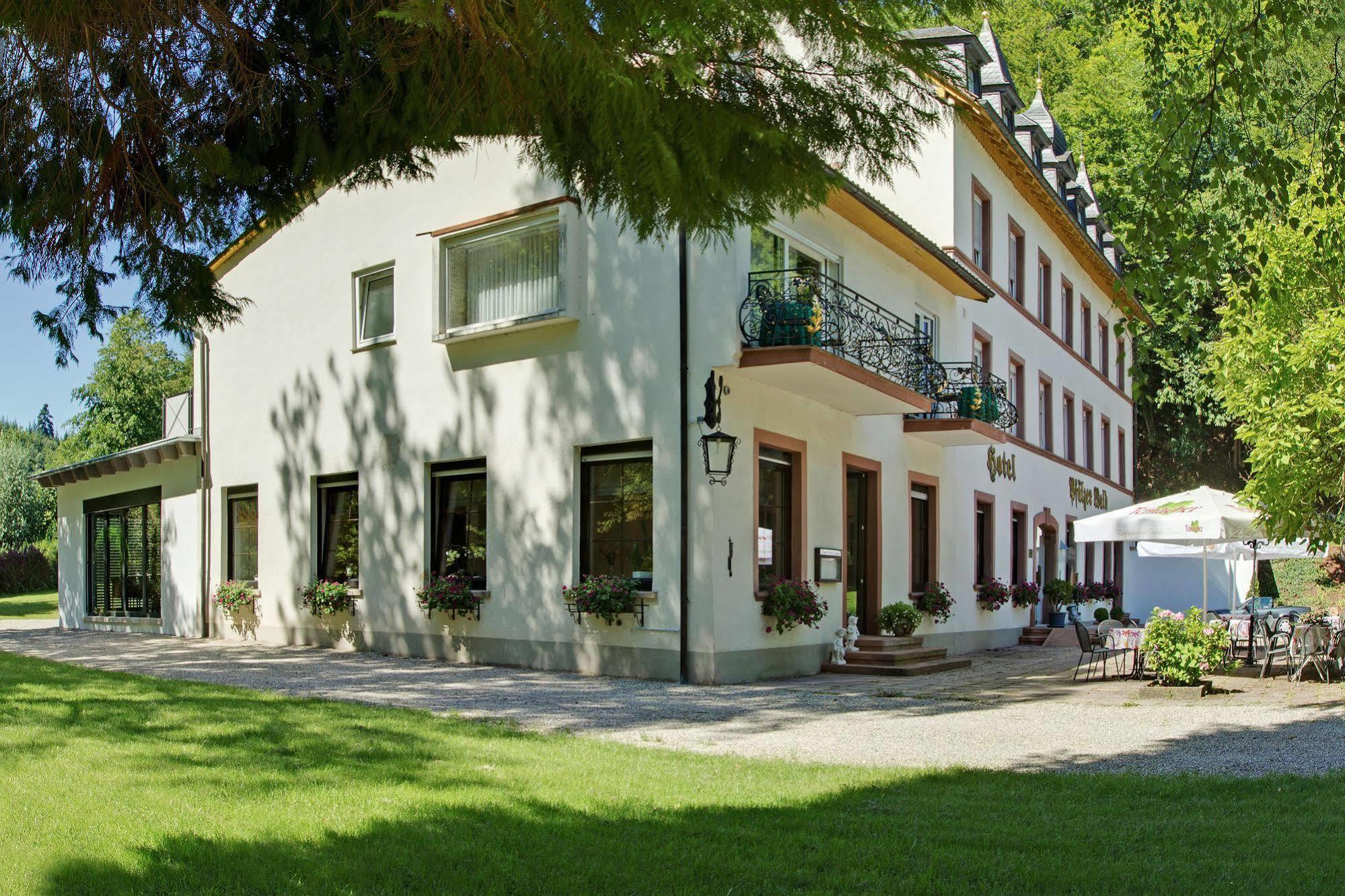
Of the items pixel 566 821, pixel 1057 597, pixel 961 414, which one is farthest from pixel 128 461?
pixel 566 821

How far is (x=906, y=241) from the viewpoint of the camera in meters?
17.7

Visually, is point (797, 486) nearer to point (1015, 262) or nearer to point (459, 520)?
point (459, 520)

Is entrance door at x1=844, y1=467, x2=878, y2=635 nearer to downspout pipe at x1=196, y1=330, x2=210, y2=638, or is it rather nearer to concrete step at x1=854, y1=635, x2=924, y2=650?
concrete step at x1=854, y1=635, x2=924, y2=650

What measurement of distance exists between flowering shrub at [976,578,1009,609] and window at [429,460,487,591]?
9459 millimetres

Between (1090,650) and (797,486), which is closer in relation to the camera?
(1090,650)

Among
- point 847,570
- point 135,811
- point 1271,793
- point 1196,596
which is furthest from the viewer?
point 1196,596

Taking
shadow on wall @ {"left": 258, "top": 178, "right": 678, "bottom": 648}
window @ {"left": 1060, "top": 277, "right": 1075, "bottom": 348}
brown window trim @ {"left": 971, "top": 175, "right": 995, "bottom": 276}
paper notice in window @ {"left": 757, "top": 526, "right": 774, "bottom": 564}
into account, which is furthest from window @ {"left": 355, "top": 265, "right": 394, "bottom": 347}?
window @ {"left": 1060, "top": 277, "right": 1075, "bottom": 348}

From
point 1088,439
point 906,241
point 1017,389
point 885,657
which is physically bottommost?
point 885,657

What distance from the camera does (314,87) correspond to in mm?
5797

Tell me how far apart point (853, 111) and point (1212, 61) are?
3.04 metres

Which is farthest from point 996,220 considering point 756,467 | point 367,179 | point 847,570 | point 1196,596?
point 367,179

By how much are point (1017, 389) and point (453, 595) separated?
13803 millimetres

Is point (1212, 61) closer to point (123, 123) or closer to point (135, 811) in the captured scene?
point (123, 123)

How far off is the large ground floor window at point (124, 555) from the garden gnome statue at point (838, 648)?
12.2 meters
